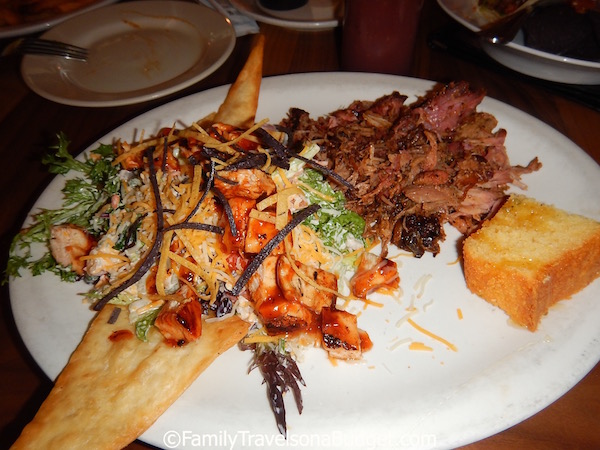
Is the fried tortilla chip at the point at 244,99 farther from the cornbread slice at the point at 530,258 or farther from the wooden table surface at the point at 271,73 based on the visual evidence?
the cornbread slice at the point at 530,258

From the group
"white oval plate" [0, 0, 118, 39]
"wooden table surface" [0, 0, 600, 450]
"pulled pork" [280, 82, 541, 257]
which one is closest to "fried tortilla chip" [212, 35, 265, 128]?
"pulled pork" [280, 82, 541, 257]

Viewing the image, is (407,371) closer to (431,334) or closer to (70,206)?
(431,334)

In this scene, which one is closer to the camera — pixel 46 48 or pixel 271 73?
pixel 46 48

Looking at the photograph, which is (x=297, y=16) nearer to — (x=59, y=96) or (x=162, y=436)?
(x=59, y=96)

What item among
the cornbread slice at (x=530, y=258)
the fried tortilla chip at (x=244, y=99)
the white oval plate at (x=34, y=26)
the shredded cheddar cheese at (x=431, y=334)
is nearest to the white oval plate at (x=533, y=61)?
the cornbread slice at (x=530, y=258)

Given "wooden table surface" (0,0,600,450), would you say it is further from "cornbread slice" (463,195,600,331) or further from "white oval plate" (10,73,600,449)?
"cornbread slice" (463,195,600,331)

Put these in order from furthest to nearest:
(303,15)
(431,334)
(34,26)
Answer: (303,15), (34,26), (431,334)

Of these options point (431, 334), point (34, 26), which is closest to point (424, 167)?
point (431, 334)

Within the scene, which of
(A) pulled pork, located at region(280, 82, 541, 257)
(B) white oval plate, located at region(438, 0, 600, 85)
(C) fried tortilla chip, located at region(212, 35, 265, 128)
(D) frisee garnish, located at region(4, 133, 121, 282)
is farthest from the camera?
(B) white oval plate, located at region(438, 0, 600, 85)
